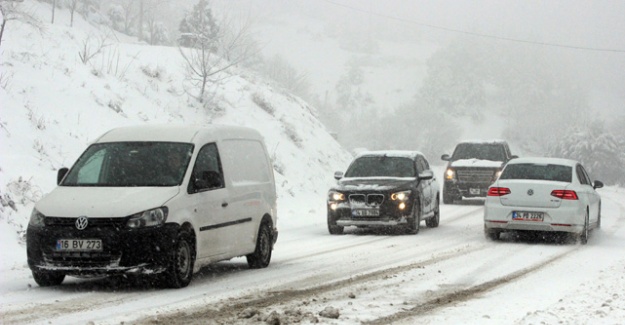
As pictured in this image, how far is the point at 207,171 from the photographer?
34.8ft

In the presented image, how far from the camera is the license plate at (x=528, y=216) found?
1617 centimetres

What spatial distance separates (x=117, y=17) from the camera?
105 meters

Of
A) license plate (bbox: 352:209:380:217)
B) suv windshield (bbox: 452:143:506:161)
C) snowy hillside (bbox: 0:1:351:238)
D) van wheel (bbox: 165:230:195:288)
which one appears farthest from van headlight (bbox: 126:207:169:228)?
suv windshield (bbox: 452:143:506:161)

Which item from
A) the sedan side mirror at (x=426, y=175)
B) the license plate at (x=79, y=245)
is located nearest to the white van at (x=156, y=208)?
the license plate at (x=79, y=245)

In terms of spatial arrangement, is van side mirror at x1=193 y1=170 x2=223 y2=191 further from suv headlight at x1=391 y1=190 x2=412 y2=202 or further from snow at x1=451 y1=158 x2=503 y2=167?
snow at x1=451 y1=158 x2=503 y2=167

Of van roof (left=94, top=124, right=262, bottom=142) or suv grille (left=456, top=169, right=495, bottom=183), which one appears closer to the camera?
van roof (left=94, top=124, right=262, bottom=142)

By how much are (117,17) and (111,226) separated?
99304 mm

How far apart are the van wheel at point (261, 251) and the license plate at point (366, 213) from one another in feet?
17.1

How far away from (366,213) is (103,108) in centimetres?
973

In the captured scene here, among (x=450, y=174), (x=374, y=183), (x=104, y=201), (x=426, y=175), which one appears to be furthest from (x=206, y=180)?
(x=450, y=174)

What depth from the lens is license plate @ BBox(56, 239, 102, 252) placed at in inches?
374

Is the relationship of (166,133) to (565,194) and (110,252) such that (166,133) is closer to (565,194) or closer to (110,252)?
(110,252)

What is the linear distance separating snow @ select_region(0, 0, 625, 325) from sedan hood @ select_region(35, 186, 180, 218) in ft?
2.85

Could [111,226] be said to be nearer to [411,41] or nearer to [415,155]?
[415,155]
